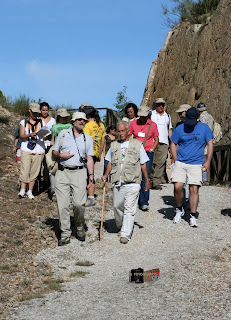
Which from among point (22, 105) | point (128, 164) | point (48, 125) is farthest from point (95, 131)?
point (22, 105)

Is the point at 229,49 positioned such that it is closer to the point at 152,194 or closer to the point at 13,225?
the point at 152,194

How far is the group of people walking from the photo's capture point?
349 inches

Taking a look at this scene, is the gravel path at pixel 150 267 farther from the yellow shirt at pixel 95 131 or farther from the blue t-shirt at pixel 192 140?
the yellow shirt at pixel 95 131

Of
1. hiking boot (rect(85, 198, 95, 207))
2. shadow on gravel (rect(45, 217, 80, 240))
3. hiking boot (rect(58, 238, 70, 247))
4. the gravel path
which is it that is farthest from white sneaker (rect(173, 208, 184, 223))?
hiking boot (rect(58, 238, 70, 247))

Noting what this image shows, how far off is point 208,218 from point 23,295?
471 centimetres

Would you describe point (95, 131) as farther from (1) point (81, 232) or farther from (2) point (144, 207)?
(1) point (81, 232)

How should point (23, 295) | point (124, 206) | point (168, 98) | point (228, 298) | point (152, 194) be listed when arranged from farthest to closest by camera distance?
point (168, 98)
point (152, 194)
point (124, 206)
point (23, 295)
point (228, 298)

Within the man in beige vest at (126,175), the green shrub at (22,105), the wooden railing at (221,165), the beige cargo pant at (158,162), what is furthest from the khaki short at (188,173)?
the green shrub at (22,105)

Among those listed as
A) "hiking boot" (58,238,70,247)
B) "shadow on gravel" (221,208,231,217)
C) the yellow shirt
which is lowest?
"hiking boot" (58,238,70,247)

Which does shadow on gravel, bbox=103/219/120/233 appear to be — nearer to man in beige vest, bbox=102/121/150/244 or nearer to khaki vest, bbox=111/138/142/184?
man in beige vest, bbox=102/121/150/244

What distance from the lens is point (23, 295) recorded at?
6.76 meters

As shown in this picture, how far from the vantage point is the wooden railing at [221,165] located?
14430mm

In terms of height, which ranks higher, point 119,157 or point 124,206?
point 119,157

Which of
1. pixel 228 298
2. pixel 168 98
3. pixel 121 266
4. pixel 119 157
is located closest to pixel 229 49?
pixel 168 98
